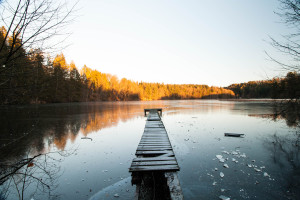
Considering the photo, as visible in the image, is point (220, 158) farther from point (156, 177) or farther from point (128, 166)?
point (128, 166)

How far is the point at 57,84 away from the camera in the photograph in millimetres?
4074

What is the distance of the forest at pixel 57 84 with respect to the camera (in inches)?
89.5

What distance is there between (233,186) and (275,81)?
4.77 m

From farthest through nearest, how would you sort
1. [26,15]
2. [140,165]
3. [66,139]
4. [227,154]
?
[66,139]
[227,154]
[140,165]
[26,15]

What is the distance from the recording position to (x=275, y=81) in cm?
646

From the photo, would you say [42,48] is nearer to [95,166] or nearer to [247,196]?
[95,166]

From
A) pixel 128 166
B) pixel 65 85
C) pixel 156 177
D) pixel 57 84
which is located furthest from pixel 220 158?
pixel 65 85

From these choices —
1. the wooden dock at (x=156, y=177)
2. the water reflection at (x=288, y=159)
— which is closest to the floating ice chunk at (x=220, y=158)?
the water reflection at (x=288, y=159)

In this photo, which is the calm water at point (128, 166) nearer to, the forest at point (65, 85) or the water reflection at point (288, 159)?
the water reflection at point (288, 159)

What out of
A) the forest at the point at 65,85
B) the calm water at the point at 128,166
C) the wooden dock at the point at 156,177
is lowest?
the calm water at the point at 128,166

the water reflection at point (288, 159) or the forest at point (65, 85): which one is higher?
the forest at point (65, 85)

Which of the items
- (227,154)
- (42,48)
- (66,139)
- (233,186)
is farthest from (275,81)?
(66,139)

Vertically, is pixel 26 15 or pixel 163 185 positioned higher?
pixel 26 15

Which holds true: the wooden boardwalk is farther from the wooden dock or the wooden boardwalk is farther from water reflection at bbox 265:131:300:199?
water reflection at bbox 265:131:300:199
